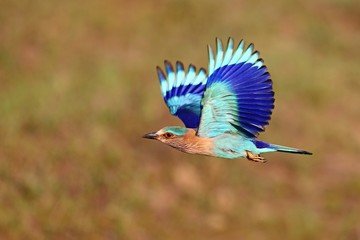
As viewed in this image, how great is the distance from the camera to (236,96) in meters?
6.30

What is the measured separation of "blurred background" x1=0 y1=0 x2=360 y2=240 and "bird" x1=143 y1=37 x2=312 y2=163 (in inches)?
189

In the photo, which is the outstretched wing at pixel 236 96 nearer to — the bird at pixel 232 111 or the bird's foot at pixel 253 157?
the bird at pixel 232 111

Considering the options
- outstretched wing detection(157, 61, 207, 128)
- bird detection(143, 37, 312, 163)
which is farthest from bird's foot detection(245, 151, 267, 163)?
outstretched wing detection(157, 61, 207, 128)

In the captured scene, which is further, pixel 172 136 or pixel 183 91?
pixel 183 91

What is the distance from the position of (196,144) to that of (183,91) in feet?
3.39

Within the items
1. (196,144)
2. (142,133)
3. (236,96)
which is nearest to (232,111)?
(236,96)

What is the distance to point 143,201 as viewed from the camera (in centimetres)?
1153

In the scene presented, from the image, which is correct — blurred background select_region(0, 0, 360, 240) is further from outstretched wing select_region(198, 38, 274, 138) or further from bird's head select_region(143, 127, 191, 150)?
outstretched wing select_region(198, 38, 274, 138)

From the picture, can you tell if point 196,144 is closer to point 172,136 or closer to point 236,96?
point 172,136

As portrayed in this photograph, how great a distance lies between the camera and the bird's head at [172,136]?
6332 millimetres

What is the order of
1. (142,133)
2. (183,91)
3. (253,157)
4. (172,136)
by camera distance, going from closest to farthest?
(253,157) < (172,136) < (183,91) < (142,133)

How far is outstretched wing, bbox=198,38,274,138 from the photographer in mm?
6102

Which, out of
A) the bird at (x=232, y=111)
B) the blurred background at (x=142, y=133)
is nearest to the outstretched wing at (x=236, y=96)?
the bird at (x=232, y=111)

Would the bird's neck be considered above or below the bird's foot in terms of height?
above
